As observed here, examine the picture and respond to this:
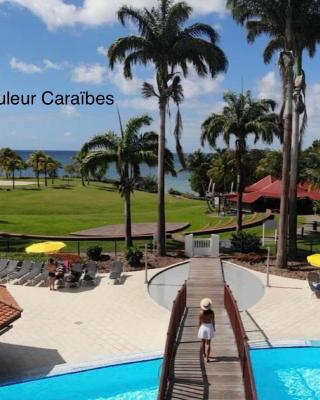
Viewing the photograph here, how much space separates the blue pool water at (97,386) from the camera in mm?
12828

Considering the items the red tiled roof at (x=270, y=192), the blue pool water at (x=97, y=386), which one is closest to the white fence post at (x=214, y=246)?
the blue pool water at (x=97, y=386)

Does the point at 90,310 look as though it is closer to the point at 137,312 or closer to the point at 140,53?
the point at 137,312

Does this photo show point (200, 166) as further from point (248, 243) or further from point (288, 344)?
point (288, 344)

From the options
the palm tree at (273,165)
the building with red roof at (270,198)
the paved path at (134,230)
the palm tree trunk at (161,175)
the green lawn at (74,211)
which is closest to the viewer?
the palm tree trunk at (161,175)

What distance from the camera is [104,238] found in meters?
32.7

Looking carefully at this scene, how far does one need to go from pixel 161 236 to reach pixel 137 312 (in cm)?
1020

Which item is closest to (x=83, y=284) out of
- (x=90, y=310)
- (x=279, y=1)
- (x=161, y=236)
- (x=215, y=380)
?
(x=90, y=310)

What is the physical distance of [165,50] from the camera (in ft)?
91.9

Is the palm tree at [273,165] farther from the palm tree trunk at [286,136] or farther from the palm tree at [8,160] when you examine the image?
the palm tree at [8,160]

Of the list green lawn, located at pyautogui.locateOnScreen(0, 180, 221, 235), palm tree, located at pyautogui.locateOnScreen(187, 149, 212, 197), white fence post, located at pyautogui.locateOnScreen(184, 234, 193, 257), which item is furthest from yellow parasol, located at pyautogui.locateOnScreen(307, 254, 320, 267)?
palm tree, located at pyautogui.locateOnScreen(187, 149, 212, 197)

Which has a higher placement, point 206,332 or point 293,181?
point 293,181

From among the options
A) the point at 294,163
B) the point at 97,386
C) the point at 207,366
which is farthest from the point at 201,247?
the point at 97,386

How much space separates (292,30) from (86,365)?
2062 centimetres

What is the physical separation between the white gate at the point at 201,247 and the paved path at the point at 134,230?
6.29 meters
